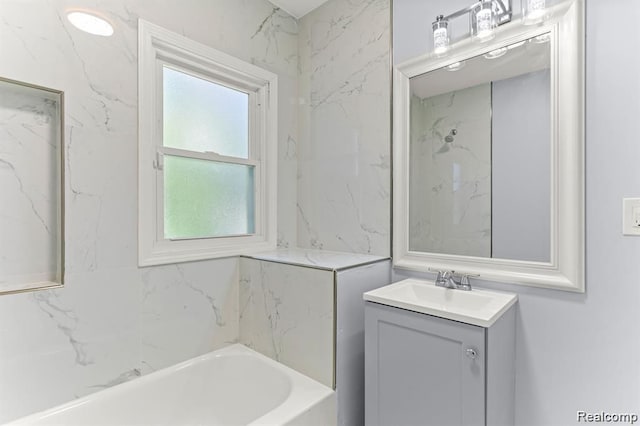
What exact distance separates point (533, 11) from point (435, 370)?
1541 millimetres

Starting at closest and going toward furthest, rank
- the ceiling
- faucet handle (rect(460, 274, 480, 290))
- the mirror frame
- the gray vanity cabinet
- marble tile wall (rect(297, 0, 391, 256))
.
Answer: 1. the gray vanity cabinet
2. the mirror frame
3. faucet handle (rect(460, 274, 480, 290))
4. marble tile wall (rect(297, 0, 391, 256))
5. the ceiling

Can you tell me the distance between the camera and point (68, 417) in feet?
4.25

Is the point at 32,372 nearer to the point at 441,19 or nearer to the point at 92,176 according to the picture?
the point at 92,176

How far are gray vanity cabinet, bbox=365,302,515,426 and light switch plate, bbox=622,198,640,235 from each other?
20.6 inches

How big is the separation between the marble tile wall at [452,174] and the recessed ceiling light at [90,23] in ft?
5.05

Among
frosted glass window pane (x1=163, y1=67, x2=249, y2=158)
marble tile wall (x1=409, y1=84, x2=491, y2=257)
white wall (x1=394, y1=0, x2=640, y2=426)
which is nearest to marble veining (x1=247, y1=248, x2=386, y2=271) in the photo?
marble tile wall (x1=409, y1=84, x2=491, y2=257)

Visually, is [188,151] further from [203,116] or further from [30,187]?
[30,187]

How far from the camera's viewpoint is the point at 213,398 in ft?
5.59

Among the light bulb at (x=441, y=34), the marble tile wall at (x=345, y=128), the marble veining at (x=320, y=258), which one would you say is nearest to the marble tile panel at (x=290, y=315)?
the marble veining at (x=320, y=258)

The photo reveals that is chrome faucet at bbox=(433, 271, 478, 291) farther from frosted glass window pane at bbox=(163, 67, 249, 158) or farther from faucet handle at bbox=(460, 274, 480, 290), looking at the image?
frosted glass window pane at bbox=(163, 67, 249, 158)

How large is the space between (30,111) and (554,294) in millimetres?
2306

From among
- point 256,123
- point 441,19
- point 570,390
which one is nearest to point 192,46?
point 256,123

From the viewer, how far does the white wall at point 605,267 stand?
1.16 metres

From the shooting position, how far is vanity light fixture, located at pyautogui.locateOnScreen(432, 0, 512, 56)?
1.43 meters
